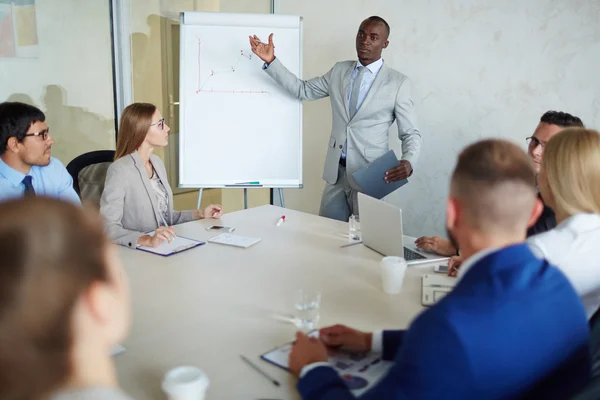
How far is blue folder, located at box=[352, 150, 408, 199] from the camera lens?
2.86 meters

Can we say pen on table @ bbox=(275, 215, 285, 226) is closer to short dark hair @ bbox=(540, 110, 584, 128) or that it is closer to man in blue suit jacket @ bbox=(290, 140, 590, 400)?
short dark hair @ bbox=(540, 110, 584, 128)

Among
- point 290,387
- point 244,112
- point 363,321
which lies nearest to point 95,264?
point 290,387

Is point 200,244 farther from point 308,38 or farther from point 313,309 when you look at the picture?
point 308,38

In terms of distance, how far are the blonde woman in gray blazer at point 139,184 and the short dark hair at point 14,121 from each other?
0.41m

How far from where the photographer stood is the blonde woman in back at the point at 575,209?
1.44m

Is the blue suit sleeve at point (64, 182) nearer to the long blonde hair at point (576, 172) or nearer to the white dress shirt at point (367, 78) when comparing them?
the white dress shirt at point (367, 78)

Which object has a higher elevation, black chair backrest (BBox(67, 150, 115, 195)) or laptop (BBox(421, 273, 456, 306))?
black chair backrest (BBox(67, 150, 115, 195))

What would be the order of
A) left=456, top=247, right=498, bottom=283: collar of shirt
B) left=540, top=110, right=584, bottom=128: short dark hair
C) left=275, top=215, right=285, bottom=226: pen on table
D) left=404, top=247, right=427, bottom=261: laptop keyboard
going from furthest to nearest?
left=275, top=215, right=285, bottom=226: pen on table → left=540, top=110, right=584, bottom=128: short dark hair → left=404, top=247, right=427, bottom=261: laptop keyboard → left=456, top=247, right=498, bottom=283: collar of shirt

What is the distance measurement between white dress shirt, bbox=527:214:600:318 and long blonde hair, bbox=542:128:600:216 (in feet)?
0.14

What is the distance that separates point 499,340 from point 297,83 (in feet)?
9.27

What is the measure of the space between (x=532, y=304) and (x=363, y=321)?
68 centimetres

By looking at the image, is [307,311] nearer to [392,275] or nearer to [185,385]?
[392,275]

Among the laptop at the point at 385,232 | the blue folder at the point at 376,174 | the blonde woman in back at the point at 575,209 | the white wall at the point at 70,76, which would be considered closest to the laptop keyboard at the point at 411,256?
the laptop at the point at 385,232

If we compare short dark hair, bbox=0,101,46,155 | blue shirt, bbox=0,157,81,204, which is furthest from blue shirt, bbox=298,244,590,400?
short dark hair, bbox=0,101,46,155
